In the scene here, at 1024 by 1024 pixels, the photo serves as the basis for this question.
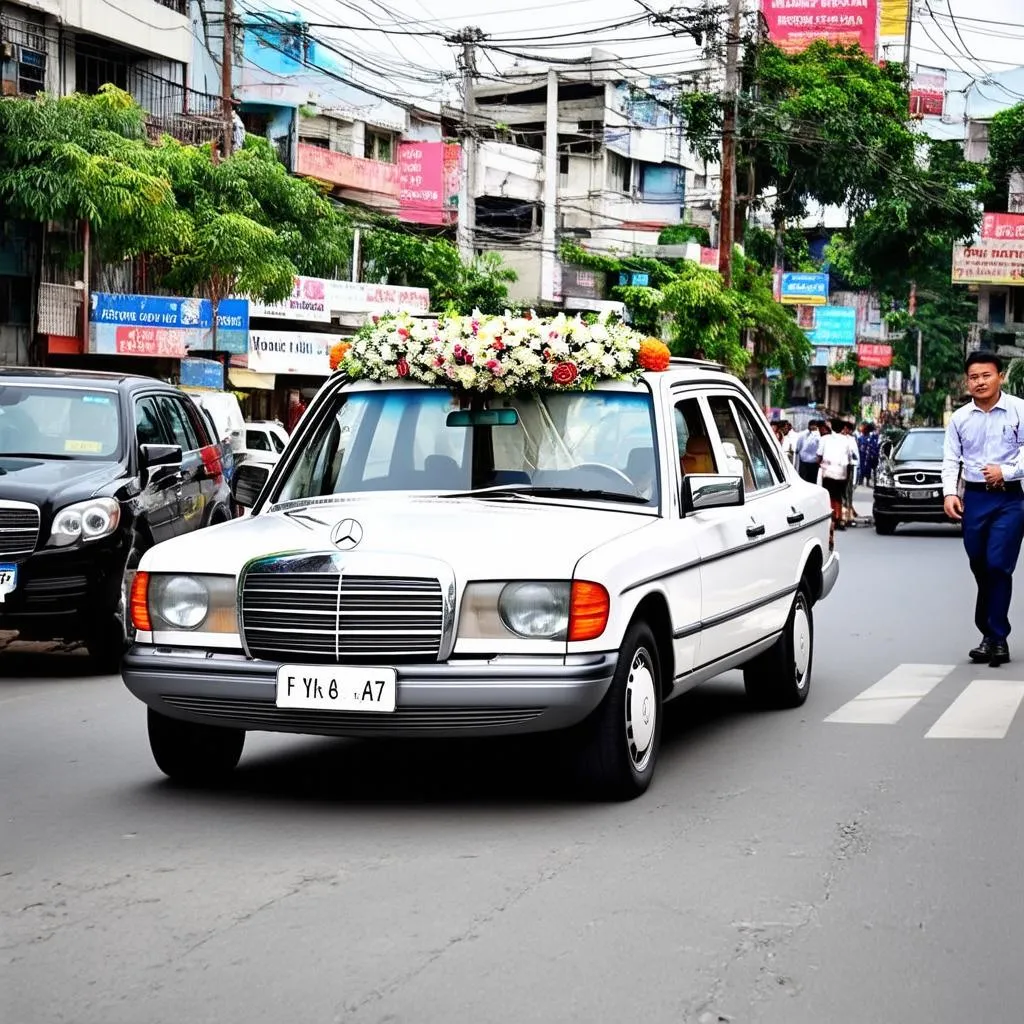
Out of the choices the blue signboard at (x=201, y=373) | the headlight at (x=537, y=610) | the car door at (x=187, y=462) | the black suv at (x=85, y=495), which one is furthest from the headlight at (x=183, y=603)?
the blue signboard at (x=201, y=373)

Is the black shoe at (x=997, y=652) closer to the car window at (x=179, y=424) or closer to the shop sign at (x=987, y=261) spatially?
the car window at (x=179, y=424)

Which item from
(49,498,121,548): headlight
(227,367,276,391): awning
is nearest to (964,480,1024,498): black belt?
(49,498,121,548): headlight

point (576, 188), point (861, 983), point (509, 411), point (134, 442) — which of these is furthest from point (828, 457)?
point (576, 188)

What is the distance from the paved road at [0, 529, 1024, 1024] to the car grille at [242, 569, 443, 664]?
1.99 ft

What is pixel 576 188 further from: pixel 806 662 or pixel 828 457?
pixel 806 662

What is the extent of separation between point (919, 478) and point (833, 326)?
41.3 meters

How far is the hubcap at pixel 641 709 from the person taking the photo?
23.1ft

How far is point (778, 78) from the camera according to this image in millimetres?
51594

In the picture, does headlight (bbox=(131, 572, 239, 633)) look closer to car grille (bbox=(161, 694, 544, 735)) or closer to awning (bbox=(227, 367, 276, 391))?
car grille (bbox=(161, 694, 544, 735))

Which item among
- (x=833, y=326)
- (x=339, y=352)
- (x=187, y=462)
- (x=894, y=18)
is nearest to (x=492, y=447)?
(x=339, y=352)

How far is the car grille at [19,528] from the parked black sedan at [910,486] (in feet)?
62.7

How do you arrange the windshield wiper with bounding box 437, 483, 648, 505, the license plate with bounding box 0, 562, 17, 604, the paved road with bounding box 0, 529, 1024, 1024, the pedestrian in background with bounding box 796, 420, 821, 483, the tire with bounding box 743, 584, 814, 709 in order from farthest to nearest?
the pedestrian in background with bounding box 796, 420, 821, 483, the license plate with bounding box 0, 562, 17, 604, the tire with bounding box 743, 584, 814, 709, the windshield wiper with bounding box 437, 483, 648, 505, the paved road with bounding box 0, 529, 1024, 1024

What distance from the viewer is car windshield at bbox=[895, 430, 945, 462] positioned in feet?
95.2

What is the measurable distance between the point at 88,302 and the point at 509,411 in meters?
28.3
